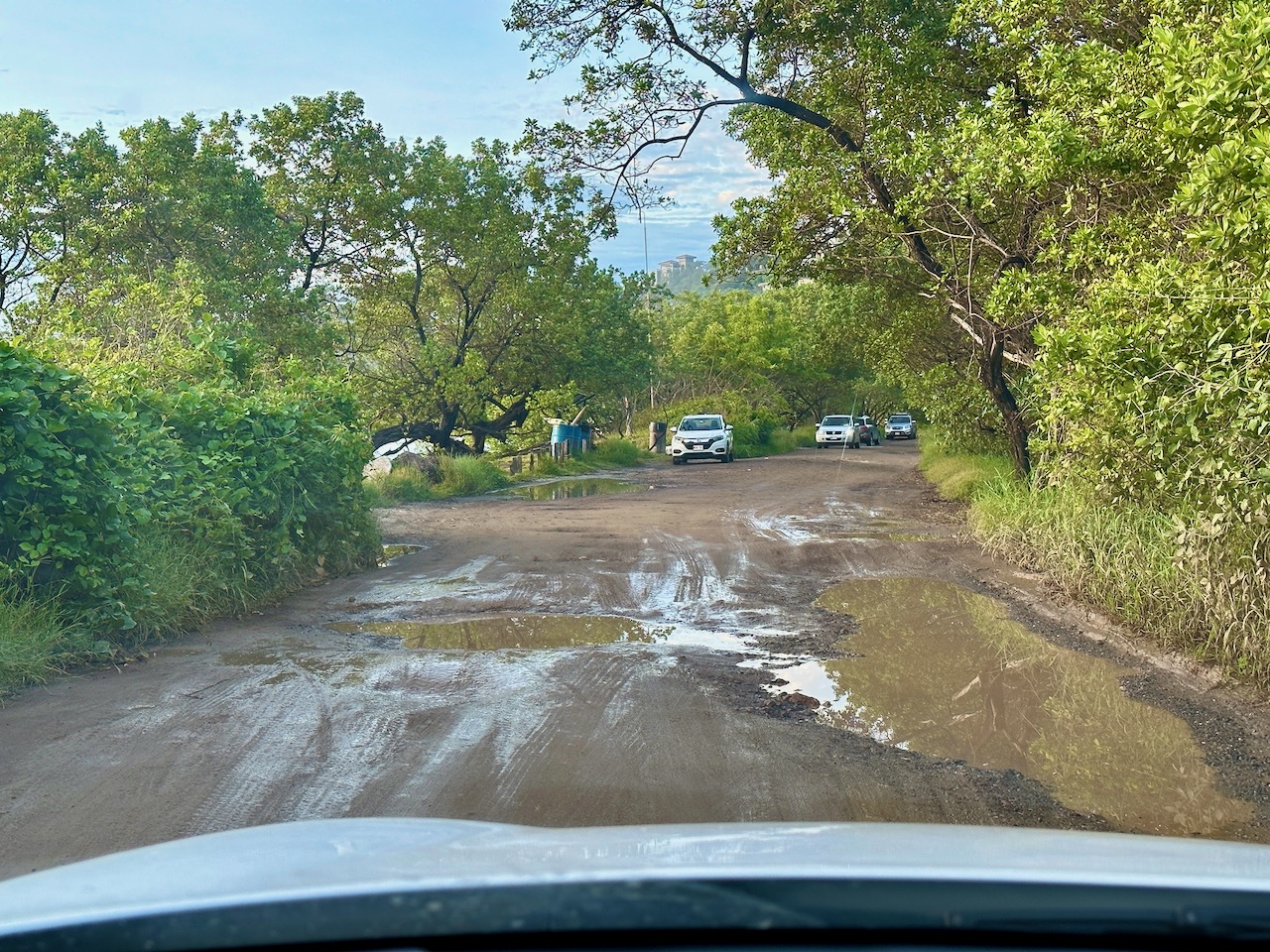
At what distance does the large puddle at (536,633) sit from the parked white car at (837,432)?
46.9m

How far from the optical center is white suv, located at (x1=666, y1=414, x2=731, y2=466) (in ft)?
134

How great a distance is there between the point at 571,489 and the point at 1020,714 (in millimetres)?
20964

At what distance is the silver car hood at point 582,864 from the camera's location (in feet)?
5.96

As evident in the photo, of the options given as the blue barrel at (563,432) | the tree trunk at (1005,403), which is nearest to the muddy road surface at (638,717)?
the tree trunk at (1005,403)

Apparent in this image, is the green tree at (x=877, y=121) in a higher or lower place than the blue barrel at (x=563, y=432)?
higher

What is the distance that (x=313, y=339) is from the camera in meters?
25.4

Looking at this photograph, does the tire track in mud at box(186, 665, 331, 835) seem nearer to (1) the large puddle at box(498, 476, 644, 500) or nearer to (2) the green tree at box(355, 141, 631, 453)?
(1) the large puddle at box(498, 476, 644, 500)

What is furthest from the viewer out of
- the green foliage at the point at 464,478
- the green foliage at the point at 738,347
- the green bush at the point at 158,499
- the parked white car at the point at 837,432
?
the green foliage at the point at 738,347

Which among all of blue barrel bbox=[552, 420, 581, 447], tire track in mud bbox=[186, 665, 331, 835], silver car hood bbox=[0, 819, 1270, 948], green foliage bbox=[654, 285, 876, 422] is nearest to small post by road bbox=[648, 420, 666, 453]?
green foliage bbox=[654, 285, 876, 422]

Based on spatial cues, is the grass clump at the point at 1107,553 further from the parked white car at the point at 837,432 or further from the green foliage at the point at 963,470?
the parked white car at the point at 837,432

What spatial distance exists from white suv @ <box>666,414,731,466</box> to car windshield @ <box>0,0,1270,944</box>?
16125mm

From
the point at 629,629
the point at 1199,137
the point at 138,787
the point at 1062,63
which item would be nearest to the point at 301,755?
the point at 138,787

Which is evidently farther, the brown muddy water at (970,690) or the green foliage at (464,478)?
the green foliage at (464,478)

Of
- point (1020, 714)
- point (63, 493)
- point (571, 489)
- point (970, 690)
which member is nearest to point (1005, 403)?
point (970, 690)
